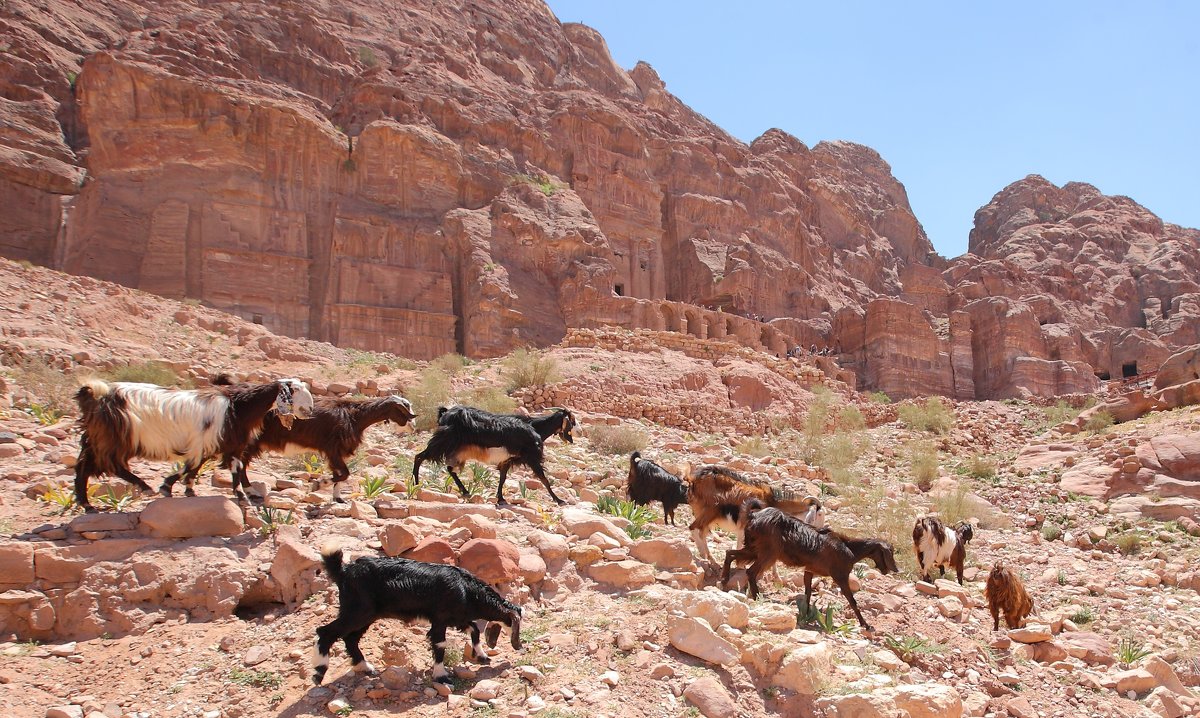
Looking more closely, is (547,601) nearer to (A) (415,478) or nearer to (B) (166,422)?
(A) (415,478)

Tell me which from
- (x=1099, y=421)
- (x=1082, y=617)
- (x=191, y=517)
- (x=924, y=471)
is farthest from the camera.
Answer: (x=1099, y=421)

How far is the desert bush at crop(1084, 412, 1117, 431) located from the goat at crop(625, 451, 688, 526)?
1686 centimetres

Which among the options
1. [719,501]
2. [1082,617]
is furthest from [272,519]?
[1082,617]

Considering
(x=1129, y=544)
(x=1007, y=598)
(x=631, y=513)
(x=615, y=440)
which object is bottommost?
(x=1007, y=598)

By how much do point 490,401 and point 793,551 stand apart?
1030cm

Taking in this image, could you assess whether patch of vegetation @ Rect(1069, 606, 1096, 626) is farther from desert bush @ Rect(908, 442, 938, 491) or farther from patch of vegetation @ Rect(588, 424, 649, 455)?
desert bush @ Rect(908, 442, 938, 491)

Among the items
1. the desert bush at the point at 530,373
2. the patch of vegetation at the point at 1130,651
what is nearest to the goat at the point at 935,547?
the patch of vegetation at the point at 1130,651

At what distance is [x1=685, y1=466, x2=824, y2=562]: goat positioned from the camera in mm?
8352

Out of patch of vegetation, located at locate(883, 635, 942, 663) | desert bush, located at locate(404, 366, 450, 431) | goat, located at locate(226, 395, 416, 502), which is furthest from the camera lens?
desert bush, located at locate(404, 366, 450, 431)

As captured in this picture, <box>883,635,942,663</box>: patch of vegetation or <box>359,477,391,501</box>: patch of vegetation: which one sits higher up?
<box>359,477,391,501</box>: patch of vegetation

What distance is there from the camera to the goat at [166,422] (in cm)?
629

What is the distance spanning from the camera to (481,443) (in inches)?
357

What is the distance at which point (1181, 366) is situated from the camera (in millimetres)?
25141

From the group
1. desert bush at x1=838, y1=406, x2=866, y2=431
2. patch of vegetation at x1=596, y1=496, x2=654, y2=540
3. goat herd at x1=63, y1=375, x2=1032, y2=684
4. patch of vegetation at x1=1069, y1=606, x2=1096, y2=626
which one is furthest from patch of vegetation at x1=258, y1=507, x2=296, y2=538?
desert bush at x1=838, y1=406, x2=866, y2=431
